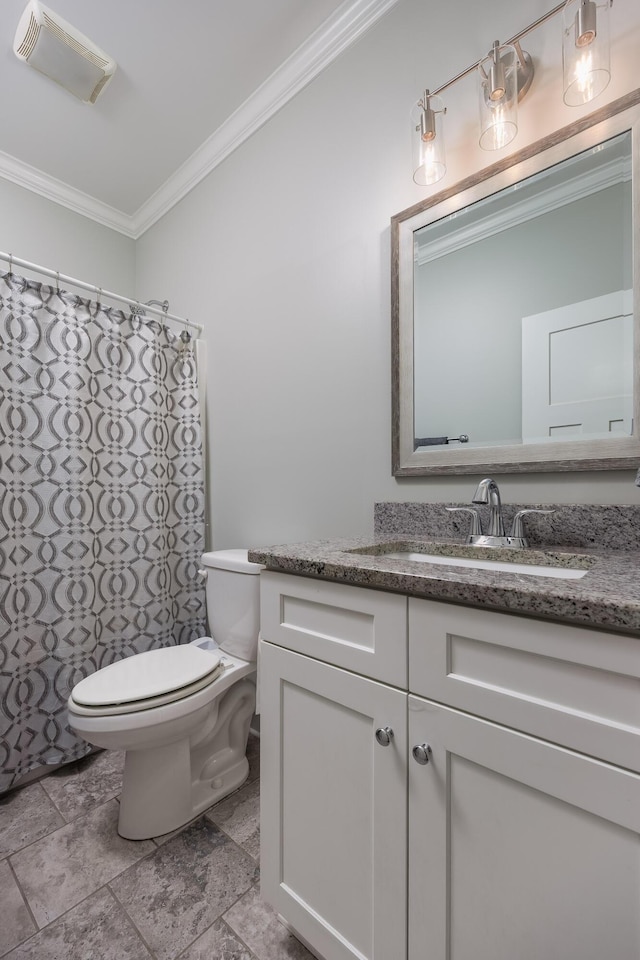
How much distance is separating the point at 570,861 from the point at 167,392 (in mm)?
1936

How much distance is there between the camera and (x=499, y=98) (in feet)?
3.32

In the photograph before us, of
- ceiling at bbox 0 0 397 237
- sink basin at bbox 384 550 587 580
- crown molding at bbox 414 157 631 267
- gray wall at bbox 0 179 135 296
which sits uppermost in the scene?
ceiling at bbox 0 0 397 237

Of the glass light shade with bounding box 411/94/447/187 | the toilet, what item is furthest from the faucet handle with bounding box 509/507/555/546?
the glass light shade with bounding box 411/94/447/187

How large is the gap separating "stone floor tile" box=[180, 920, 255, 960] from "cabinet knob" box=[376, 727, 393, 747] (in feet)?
2.18

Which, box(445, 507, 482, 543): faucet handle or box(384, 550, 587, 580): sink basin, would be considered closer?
box(384, 550, 587, 580): sink basin

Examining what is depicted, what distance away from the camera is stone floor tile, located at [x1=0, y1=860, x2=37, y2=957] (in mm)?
962

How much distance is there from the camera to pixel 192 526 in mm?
1967

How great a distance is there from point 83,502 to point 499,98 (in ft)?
5.84

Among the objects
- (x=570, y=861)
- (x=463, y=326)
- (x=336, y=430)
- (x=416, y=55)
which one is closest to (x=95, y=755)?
(x=336, y=430)

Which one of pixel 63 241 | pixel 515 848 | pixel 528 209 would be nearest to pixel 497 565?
pixel 515 848

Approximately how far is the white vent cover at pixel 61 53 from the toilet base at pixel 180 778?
2281 millimetres

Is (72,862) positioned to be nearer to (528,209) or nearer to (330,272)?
(330,272)

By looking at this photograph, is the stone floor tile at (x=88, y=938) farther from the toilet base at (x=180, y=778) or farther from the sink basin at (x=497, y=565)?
the sink basin at (x=497, y=565)

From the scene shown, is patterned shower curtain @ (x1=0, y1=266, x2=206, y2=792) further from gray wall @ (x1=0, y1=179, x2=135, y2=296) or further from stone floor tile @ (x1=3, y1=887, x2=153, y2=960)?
gray wall @ (x1=0, y1=179, x2=135, y2=296)
